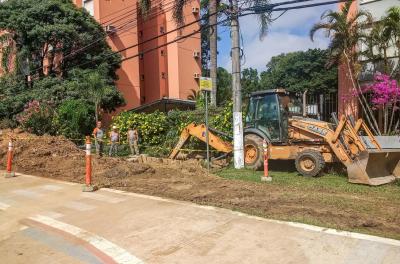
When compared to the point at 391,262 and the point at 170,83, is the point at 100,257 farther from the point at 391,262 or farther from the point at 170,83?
the point at 170,83

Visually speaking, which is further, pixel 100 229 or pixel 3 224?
pixel 3 224

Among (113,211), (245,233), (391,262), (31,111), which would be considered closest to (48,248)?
(113,211)

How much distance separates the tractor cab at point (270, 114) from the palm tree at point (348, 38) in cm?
550

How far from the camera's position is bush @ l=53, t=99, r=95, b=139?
26609 millimetres

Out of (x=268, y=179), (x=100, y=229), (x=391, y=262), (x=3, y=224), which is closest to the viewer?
(x=391, y=262)

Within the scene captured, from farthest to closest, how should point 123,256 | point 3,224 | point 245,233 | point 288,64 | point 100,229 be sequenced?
point 288,64, point 3,224, point 100,229, point 245,233, point 123,256

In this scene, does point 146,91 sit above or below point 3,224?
above

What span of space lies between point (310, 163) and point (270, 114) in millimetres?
2225

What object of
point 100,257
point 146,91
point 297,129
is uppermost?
point 146,91

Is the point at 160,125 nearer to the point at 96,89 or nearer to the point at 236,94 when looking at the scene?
the point at 236,94

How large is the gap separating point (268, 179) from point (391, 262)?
698 cm

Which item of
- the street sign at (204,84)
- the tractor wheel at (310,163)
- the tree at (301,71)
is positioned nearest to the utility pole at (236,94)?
the street sign at (204,84)

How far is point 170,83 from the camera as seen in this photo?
144 ft

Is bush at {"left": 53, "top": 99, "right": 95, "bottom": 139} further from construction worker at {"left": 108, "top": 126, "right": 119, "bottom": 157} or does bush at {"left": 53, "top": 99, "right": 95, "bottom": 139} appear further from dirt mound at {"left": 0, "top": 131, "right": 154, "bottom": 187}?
dirt mound at {"left": 0, "top": 131, "right": 154, "bottom": 187}
